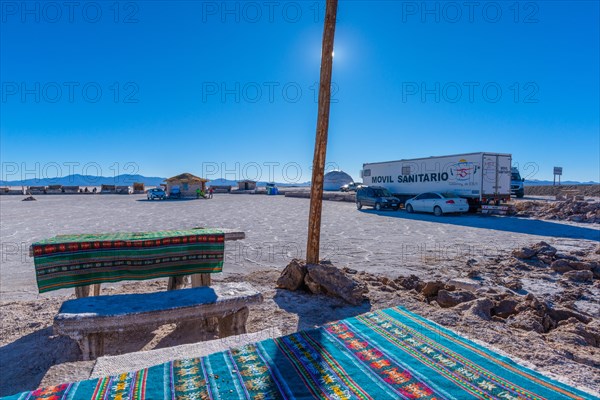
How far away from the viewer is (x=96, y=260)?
432cm

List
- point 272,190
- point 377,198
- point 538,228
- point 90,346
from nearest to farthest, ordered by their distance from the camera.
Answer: point 90,346 < point 538,228 < point 377,198 < point 272,190

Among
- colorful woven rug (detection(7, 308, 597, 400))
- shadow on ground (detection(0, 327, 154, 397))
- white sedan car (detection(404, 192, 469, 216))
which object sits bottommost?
shadow on ground (detection(0, 327, 154, 397))

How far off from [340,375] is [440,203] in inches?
738

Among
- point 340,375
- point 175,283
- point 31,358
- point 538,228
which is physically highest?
point 340,375

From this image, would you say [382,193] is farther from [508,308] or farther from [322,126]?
[508,308]

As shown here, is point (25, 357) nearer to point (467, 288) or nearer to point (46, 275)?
point (46, 275)

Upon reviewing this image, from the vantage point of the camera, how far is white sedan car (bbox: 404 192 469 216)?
19.1 m

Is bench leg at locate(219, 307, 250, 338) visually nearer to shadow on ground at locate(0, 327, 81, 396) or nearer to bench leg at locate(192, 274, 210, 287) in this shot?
bench leg at locate(192, 274, 210, 287)

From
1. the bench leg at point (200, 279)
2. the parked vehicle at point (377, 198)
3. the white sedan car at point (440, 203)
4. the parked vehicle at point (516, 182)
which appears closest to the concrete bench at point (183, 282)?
the bench leg at point (200, 279)

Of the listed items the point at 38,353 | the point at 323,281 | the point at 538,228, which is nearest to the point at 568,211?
the point at 538,228

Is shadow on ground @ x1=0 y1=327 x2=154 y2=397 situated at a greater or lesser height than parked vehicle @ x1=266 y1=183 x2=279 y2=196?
lesser

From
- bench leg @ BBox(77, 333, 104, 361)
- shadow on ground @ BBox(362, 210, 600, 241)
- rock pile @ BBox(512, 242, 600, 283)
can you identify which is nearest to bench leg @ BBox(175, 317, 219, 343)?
bench leg @ BBox(77, 333, 104, 361)

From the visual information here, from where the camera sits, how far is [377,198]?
77.2ft

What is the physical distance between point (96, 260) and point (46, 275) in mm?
518
